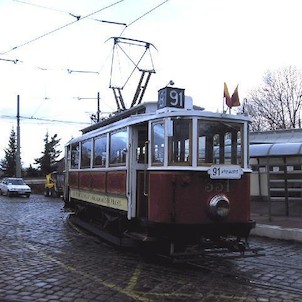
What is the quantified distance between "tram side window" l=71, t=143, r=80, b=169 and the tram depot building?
5956mm

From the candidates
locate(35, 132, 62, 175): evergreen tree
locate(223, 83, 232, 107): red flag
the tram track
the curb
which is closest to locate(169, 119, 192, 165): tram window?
locate(223, 83, 232, 107): red flag

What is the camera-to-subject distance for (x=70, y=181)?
1638 centimetres

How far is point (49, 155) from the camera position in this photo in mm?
77938

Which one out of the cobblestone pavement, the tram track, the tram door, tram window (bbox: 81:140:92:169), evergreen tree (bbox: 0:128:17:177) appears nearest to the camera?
the cobblestone pavement

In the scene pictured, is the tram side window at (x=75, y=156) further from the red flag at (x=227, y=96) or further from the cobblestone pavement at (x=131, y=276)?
the red flag at (x=227, y=96)

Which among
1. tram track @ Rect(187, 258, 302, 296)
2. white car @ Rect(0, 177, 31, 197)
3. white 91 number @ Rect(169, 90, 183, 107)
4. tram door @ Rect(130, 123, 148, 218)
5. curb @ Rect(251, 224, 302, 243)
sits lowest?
tram track @ Rect(187, 258, 302, 296)

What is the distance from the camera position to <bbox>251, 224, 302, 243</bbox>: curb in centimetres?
1152

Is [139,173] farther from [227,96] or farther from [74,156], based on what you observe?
[74,156]

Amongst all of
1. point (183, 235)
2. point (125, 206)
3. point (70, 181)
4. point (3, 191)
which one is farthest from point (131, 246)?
point (3, 191)

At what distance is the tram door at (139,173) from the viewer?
9711 mm

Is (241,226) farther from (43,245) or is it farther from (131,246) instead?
(43,245)

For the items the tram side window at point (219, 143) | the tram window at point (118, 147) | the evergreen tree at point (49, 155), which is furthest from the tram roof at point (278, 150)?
the evergreen tree at point (49, 155)

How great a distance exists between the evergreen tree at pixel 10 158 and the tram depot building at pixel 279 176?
57.8 meters

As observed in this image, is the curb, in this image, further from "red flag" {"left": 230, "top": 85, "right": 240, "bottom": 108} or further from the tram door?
the tram door
